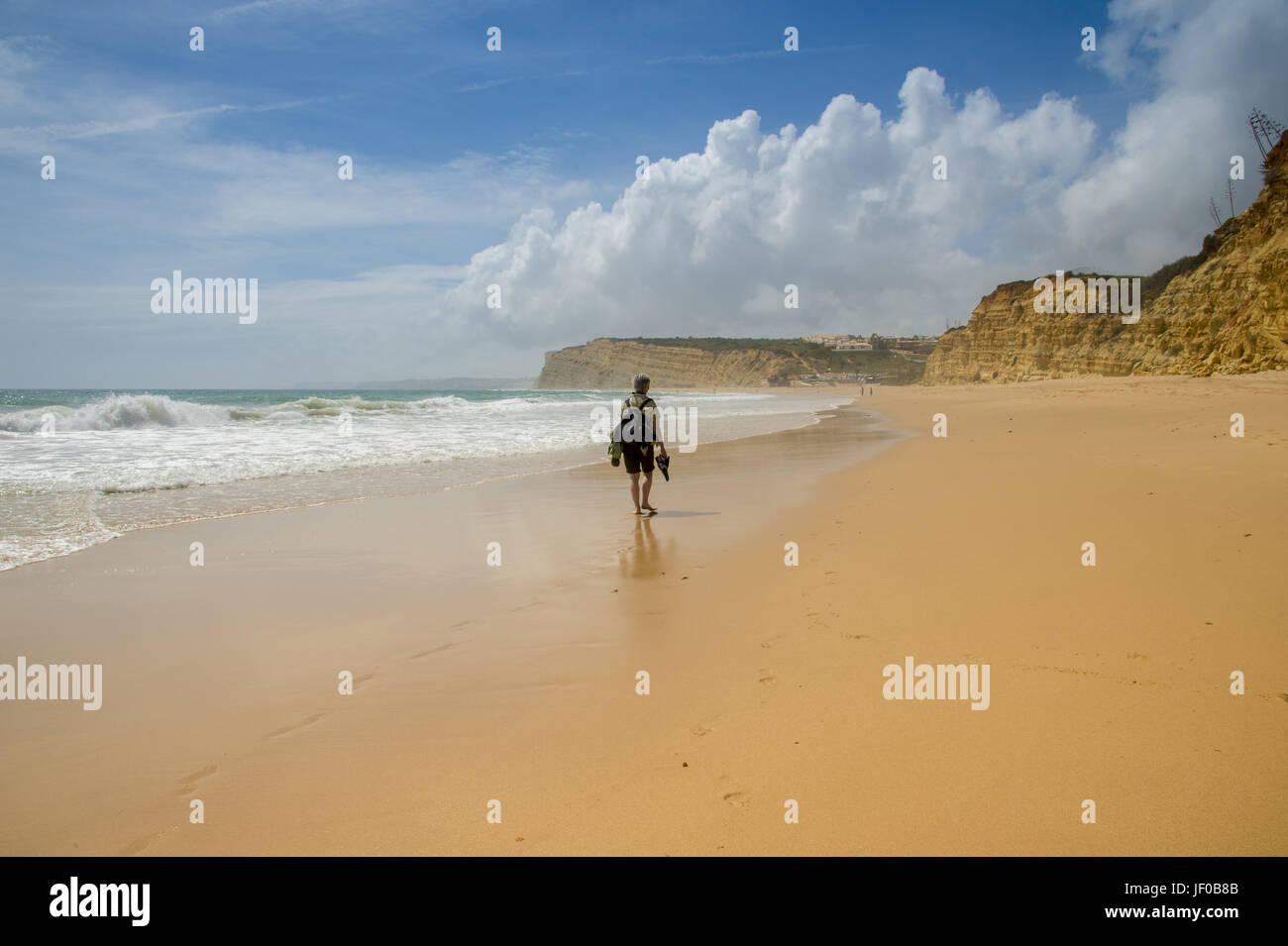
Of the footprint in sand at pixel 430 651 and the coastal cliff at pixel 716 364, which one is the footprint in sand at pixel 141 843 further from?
the coastal cliff at pixel 716 364

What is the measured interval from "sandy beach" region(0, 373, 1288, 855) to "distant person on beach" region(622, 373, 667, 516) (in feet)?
3.52

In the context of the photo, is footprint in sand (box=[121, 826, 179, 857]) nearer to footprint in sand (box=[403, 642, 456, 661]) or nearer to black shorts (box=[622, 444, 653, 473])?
footprint in sand (box=[403, 642, 456, 661])

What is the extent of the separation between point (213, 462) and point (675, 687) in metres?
13.3

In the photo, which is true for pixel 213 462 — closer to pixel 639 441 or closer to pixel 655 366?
pixel 639 441

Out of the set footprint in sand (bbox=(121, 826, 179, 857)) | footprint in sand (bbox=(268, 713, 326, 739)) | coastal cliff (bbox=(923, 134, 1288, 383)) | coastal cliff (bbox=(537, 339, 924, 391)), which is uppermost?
coastal cliff (bbox=(537, 339, 924, 391))

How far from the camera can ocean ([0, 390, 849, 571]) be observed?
870 centimetres

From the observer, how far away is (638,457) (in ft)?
28.8

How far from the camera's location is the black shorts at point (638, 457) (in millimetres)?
8734

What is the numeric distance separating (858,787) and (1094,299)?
59395mm

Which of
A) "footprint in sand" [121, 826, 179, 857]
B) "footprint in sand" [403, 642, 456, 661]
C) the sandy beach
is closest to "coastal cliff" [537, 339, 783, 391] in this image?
the sandy beach

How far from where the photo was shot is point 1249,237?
30094mm
